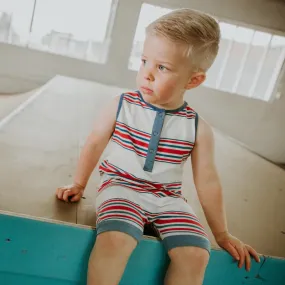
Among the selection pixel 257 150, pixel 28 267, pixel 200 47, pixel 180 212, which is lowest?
pixel 257 150

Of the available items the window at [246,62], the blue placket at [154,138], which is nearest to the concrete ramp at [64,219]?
the blue placket at [154,138]

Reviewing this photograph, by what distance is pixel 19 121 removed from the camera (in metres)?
0.91

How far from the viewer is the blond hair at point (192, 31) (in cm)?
48

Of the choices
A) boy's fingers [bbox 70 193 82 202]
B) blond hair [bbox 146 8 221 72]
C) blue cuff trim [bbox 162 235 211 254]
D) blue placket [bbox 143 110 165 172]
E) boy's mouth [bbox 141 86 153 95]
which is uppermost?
blond hair [bbox 146 8 221 72]

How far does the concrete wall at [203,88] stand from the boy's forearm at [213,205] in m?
1.67

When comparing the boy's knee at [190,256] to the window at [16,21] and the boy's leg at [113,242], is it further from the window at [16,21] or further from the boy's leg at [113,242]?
the window at [16,21]

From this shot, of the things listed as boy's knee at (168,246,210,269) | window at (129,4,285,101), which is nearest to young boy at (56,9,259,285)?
boy's knee at (168,246,210,269)

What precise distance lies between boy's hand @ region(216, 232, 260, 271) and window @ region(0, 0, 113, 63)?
202 cm

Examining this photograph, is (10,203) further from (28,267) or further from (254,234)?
(254,234)

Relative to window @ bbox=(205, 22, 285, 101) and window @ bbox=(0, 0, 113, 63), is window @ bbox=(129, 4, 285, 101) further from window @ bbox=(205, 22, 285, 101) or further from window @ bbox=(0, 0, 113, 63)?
Result: window @ bbox=(0, 0, 113, 63)

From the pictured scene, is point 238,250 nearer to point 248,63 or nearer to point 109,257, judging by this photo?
point 109,257

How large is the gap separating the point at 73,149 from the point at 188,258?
1.53 ft

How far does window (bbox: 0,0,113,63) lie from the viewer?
2246 millimetres

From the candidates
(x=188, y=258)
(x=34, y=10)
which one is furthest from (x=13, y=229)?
(x=34, y=10)
